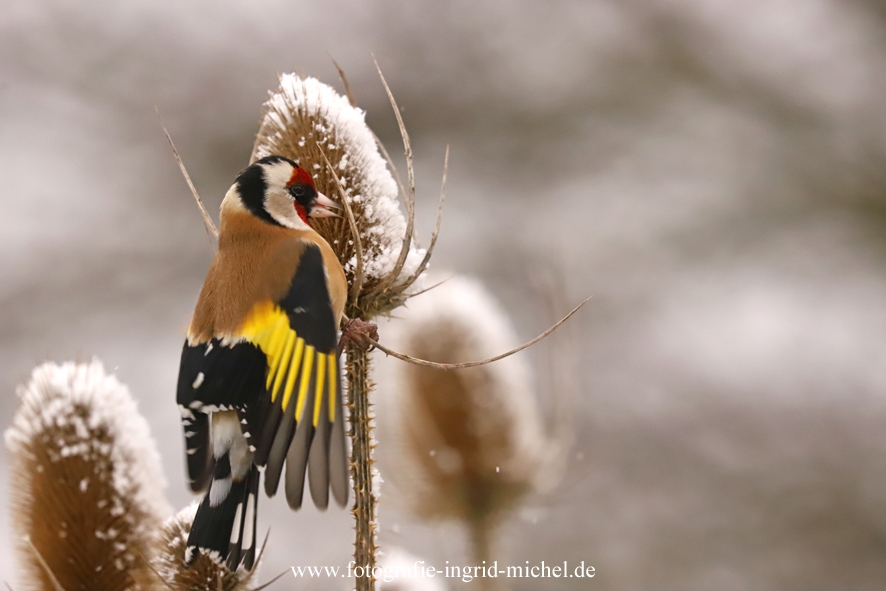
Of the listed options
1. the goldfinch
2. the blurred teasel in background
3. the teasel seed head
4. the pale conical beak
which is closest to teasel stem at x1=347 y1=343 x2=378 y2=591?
the goldfinch

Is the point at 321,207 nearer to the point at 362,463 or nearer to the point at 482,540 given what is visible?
the point at 362,463

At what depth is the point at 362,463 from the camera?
1.38m

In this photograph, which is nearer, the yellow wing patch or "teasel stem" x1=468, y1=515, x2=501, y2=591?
the yellow wing patch

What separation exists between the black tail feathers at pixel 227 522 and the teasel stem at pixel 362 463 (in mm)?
173

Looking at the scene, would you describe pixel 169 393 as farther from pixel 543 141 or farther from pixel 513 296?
pixel 543 141

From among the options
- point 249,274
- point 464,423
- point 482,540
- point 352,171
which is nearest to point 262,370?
point 249,274

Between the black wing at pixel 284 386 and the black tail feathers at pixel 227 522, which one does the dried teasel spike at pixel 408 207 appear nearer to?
the black wing at pixel 284 386

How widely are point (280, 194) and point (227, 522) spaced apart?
552mm

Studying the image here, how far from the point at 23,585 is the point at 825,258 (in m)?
5.59

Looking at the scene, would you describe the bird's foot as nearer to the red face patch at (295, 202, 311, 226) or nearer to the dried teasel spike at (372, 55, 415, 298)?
the dried teasel spike at (372, 55, 415, 298)

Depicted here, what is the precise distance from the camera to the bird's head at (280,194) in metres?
1.38

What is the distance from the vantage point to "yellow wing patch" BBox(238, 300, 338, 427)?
3.96 ft

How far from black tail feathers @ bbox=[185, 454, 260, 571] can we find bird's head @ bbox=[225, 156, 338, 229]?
1.42ft

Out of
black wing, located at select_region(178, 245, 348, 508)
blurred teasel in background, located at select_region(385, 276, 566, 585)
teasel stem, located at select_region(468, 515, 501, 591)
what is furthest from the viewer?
blurred teasel in background, located at select_region(385, 276, 566, 585)
